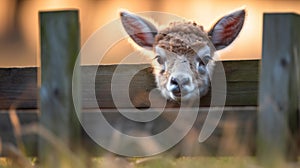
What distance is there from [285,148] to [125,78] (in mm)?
961

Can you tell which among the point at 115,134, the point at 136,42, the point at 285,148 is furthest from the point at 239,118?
the point at 136,42

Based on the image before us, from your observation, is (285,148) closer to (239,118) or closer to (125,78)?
(239,118)

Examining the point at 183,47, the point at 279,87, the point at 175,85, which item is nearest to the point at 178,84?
the point at 175,85

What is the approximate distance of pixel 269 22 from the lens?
416 centimetres

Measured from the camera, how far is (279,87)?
4.15m

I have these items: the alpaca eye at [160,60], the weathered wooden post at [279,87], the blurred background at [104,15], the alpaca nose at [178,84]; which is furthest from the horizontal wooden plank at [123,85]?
the blurred background at [104,15]

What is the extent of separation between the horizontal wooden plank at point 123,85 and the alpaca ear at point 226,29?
227mm

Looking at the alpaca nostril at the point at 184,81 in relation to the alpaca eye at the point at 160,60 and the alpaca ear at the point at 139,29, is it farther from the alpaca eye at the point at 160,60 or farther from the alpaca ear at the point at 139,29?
the alpaca ear at the point at 139,29

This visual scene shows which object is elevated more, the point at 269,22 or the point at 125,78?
the point at 269,22

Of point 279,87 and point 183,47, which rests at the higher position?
point 183,47

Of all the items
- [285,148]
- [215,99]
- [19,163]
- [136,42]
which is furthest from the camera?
[136,42]

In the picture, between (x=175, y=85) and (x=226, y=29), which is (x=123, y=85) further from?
(x=226, y=29)

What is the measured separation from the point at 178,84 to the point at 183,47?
34 centimetres

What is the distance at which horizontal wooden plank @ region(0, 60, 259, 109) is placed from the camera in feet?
15.0
